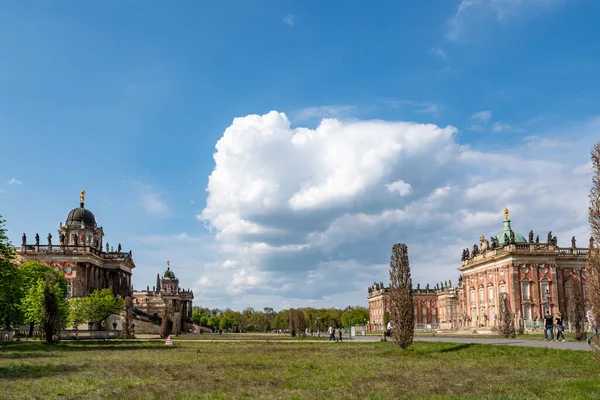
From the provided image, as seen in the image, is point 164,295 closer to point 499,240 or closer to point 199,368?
point 499,240

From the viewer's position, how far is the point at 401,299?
36406 mm

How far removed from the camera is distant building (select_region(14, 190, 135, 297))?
334 ft

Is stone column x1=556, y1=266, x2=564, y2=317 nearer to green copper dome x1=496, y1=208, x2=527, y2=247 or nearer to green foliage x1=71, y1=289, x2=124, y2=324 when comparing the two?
green copper dome x1=496, y1=208, x2=527, y2=247

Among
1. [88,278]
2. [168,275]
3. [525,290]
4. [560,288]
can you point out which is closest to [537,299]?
[525,290]

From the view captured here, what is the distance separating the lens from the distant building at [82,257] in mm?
101750

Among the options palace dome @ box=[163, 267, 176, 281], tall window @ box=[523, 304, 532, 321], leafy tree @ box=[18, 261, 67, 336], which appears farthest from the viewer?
palace dome @ box=[163, 267, 176, 281]

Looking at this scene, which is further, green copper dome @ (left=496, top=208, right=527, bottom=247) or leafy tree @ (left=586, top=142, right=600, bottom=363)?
green copper dome @ (left=496, top=208, right=527, bottom=247)

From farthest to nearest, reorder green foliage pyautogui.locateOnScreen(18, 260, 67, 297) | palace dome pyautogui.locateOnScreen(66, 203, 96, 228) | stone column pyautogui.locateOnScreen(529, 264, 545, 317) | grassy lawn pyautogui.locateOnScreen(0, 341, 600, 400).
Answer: palace dome pyautogui.locateOnScreen(66, 203, 96, 228), stone column pyautogui.locateOnScreen(529, 264, 545, 317), green foliage pyautogui.locateOnScreen(18, 260, 67, 297), grassy lawn pyautogui.locateOnScreen(0, 341, 600, 400)

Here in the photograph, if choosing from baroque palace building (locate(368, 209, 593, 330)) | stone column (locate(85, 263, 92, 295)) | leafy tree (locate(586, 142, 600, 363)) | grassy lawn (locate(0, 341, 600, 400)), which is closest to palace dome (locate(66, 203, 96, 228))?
stone column (locate(85, 263, 92, 295))

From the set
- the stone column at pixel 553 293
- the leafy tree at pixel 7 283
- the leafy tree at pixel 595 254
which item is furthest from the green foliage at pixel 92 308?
the leafy tree at pixel 595 254

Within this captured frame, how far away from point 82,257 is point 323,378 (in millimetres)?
90098

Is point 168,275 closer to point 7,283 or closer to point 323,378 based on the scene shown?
point 7,283

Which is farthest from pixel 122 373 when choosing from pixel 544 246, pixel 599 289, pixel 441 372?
pixel 544 246

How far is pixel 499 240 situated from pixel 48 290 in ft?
242
